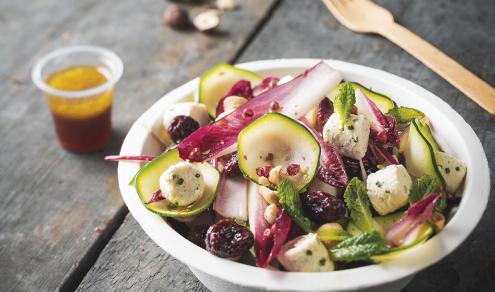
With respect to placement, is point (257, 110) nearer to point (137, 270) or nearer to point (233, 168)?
point (233, 168)

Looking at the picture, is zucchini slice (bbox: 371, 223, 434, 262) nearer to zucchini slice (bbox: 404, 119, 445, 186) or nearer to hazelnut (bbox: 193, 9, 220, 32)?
zucchini slice (bbox: 404, 119, 445, 186)

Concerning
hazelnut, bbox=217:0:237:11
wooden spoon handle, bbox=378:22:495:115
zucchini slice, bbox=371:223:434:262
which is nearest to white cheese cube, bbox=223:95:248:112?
zucchini slice, bbox=371:223:434:262

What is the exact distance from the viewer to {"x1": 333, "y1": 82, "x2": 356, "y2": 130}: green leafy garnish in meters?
1.44

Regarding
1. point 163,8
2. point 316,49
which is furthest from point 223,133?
point 163,8

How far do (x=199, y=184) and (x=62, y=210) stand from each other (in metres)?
0.75

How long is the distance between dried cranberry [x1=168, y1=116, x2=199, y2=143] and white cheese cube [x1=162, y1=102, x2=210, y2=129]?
2cm

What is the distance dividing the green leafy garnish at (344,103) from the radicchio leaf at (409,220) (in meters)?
0.25

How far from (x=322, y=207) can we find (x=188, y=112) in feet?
1.65

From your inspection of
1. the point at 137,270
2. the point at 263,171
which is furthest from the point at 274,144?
the point at 137,270

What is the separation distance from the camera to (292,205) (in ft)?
4.47

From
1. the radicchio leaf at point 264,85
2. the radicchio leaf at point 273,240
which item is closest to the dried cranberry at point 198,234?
the radicchio leaf at point 273,240

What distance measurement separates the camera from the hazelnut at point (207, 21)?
266 centimetres

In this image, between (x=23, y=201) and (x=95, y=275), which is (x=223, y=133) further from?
(x=23, y=201)

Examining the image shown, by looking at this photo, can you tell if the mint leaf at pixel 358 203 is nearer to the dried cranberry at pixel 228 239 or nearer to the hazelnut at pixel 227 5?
the dried cranberry at pixel 228 239
